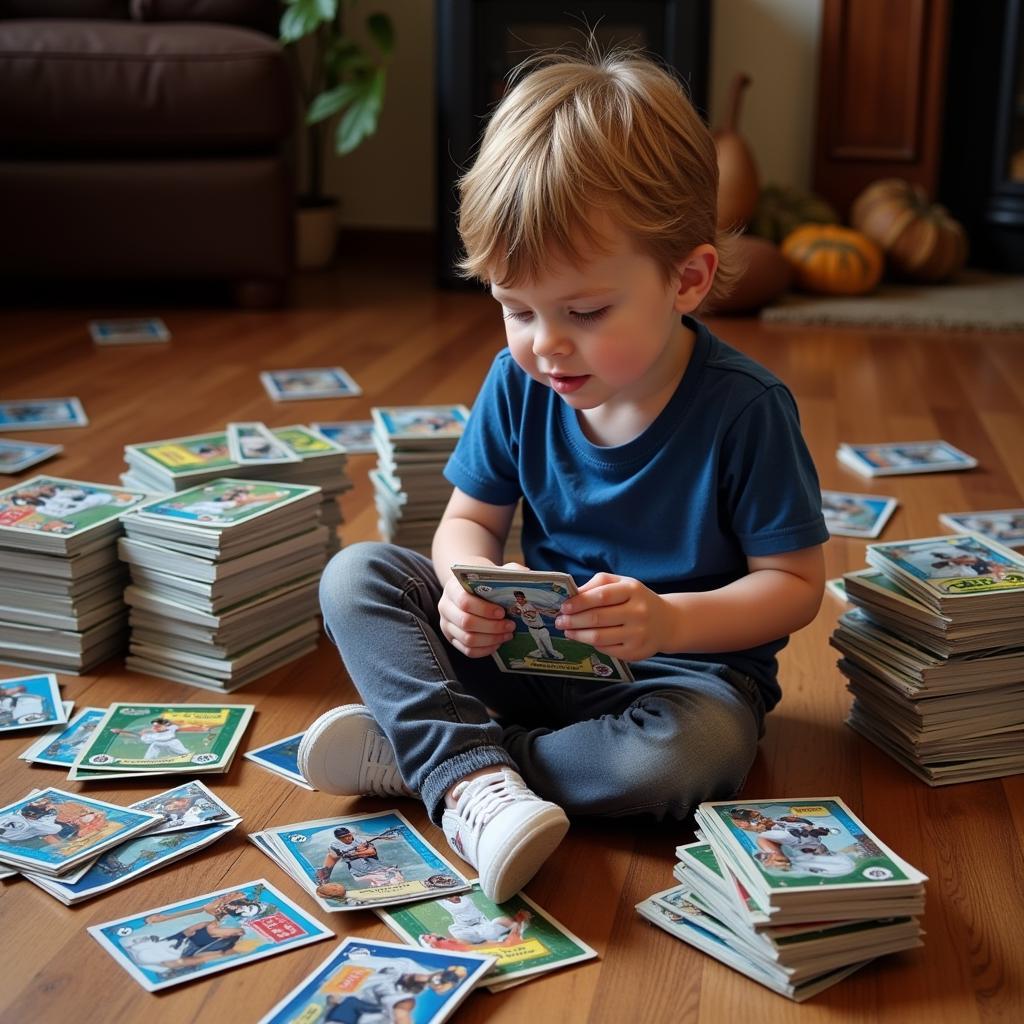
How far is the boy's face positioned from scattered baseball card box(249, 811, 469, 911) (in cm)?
45

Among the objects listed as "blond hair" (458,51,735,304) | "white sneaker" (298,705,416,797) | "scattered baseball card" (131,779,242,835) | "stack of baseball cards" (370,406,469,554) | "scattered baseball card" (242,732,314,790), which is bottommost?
"scattered baseball card" (242,732,314,790)

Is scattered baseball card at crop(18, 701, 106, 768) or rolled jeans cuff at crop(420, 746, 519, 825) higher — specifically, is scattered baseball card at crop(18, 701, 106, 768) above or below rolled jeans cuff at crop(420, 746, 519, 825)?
below

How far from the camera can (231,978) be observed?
3.71 feet

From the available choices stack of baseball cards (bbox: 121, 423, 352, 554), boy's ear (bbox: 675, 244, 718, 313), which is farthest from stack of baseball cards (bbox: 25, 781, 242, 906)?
boy's ear (bbox: 675, 244, 718, 313)

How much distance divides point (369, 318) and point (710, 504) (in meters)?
2.53

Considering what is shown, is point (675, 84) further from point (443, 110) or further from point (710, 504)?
point (443, 110)

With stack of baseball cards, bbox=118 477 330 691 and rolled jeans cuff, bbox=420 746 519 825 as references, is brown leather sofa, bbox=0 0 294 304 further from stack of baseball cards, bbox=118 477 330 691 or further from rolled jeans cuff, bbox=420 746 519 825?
rolled jeans cuff, bbox=420 746 519 825

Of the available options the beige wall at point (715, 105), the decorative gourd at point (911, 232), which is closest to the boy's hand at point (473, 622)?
the decorative gourd at point (911, 232)

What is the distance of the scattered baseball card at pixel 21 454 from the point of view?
239cm

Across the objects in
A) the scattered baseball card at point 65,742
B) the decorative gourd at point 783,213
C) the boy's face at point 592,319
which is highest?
the boy's face at point 592,319

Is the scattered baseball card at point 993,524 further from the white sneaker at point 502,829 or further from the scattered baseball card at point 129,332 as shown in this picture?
the scattered baseball card at point 129,332

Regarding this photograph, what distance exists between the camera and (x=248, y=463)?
1875 mm

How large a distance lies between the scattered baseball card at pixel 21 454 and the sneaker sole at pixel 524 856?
4.82 feet

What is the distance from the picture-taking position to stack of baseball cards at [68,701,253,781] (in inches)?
57.6
